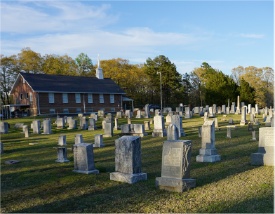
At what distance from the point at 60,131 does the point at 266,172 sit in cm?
2028

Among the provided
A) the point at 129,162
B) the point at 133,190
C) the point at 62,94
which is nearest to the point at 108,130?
the point at 129,162

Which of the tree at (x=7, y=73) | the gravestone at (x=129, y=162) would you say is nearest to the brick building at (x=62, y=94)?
the tree at (x=7, y=73)

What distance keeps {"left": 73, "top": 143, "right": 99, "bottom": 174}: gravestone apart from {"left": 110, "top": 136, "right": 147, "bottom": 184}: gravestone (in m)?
1.16

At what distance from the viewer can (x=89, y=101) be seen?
51.2 m

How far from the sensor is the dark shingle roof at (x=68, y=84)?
4664cm

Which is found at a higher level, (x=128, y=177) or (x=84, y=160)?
(x=84, y=160)

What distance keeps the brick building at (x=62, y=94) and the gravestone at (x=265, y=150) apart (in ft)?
127

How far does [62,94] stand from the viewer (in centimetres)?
4841

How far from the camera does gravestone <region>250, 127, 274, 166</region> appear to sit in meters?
9.98

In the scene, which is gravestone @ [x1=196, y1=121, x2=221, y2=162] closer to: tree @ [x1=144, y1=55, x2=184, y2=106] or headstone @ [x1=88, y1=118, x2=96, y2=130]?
headstone @ [x1=88, y1=118, x2=96, y2=130]

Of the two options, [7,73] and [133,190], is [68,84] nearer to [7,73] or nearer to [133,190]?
[7,73]

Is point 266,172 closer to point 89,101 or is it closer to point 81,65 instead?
point 89,101

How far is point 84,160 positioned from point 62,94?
39815 millimetres

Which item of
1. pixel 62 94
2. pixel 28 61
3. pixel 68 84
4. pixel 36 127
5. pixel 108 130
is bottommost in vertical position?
pixel 108 130
